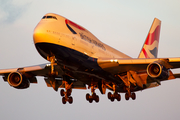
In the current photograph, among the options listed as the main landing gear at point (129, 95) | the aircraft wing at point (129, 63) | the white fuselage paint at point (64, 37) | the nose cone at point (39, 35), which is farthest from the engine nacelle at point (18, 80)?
the main landing gear at point (129, 95)

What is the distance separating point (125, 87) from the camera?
115 feet

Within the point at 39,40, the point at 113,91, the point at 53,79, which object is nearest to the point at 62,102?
the point at 53,79

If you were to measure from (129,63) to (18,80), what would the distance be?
1151 centimetres

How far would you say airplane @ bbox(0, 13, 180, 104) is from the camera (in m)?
26.5

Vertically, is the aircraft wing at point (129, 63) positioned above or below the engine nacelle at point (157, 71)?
above

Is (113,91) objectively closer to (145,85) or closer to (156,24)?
(145,85)

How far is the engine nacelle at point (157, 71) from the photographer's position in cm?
2805

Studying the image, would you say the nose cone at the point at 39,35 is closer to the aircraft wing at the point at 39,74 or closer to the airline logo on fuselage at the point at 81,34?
the airline logo on fuselage at the point at 81,34

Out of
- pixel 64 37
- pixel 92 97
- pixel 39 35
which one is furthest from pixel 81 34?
pixel 92 97

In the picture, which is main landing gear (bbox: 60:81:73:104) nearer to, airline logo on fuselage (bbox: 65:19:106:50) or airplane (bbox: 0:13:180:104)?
airplane (bbox: 0:13:180:104)

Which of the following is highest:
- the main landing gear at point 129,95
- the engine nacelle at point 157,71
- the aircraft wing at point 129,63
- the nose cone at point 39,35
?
the nose cone at point 39,35

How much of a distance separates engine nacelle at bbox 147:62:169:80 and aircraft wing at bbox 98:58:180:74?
535 mm

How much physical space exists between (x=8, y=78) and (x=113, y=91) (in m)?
11.2

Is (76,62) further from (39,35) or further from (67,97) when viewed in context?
(67,97)
